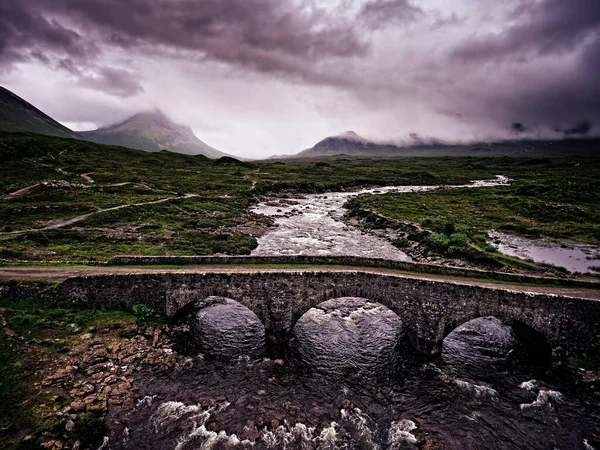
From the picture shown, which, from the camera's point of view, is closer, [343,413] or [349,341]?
[343,413]

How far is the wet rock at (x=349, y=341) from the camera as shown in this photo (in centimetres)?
2039

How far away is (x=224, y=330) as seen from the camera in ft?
80.0

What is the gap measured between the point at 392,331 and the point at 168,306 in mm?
16589

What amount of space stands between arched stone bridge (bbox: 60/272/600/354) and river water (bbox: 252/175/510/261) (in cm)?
1135

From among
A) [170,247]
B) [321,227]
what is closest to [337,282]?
[170,247]

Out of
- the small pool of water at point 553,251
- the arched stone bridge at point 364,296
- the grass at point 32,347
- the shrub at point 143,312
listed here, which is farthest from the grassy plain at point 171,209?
the arched stone bridge at point 364,296

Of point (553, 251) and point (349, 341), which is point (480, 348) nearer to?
point (349, 341)

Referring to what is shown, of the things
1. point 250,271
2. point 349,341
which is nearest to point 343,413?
point 349,341

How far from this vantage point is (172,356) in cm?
2041

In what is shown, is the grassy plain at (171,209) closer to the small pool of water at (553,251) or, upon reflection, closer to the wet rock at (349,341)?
the small pool of water at (553,251)

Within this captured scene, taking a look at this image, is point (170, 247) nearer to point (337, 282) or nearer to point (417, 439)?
point (337, 282)

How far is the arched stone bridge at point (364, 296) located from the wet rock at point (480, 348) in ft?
6.25

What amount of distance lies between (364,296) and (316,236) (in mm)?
27405

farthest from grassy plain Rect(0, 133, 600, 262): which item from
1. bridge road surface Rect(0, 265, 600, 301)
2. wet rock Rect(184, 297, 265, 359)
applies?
wet rock Rect(184, 297, 265, 359)
